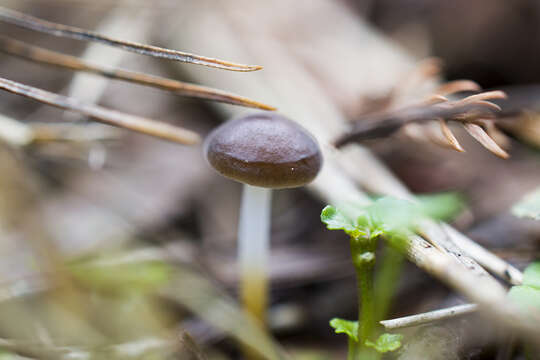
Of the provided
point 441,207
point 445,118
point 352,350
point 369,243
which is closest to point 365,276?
point 369,243

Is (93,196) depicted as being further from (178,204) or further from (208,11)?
(208,11)

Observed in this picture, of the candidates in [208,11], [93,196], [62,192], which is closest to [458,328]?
[93,196]

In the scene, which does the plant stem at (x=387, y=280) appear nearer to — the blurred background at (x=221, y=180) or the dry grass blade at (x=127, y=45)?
the blurred background at (x=221, y=180)

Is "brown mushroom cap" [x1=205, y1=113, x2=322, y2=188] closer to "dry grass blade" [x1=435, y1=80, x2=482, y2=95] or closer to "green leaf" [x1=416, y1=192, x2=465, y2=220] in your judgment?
"green leaf" [x1=416, y1=192, x2=465, y2=220]

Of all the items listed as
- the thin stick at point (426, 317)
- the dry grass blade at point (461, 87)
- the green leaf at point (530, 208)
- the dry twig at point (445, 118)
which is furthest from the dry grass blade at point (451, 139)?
the thin stick at point (426, 317)

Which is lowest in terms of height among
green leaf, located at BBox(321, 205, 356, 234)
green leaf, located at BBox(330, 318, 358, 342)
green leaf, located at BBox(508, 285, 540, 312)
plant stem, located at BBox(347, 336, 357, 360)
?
plant stem, located at BBox(347, 336, 357, 360)

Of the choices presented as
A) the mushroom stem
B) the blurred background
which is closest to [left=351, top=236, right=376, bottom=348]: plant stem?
the blurred background
